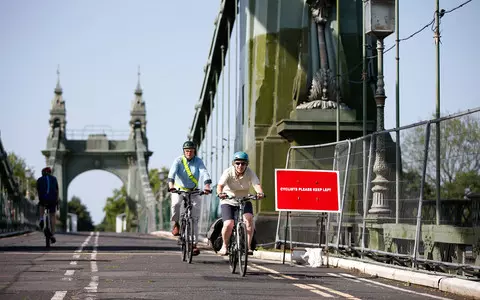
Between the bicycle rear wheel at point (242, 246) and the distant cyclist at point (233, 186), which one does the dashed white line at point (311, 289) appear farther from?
the distant cyclist at point (233, 186)

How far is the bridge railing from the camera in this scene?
12.8 m

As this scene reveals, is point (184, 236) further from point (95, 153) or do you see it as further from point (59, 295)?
point (95, 153)

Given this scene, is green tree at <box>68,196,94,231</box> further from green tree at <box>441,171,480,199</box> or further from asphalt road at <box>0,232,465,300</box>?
green tree at <box>441,171,480,199</box>

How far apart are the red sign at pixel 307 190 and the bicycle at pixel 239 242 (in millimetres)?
2765

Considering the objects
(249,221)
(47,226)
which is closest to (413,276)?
(249,221)

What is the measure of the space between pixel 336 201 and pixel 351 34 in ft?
25.4

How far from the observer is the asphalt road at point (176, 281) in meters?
10.9

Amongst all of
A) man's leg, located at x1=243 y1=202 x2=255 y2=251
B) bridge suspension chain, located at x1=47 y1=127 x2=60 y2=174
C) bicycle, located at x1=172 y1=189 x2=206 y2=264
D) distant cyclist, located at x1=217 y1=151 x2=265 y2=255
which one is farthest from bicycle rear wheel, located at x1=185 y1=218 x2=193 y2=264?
bridge suspension chain, located at x1=47 y1=127 x2=60 y2=174

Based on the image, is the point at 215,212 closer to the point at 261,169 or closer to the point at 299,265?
the point at 261,169

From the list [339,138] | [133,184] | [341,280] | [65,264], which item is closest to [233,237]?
[341,280]

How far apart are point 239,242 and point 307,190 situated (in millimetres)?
3709

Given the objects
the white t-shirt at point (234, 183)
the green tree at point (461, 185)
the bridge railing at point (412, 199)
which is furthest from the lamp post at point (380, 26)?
the green tree at point (461, 185)

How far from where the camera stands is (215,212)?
32.2 metres

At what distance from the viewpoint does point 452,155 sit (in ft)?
44.0
